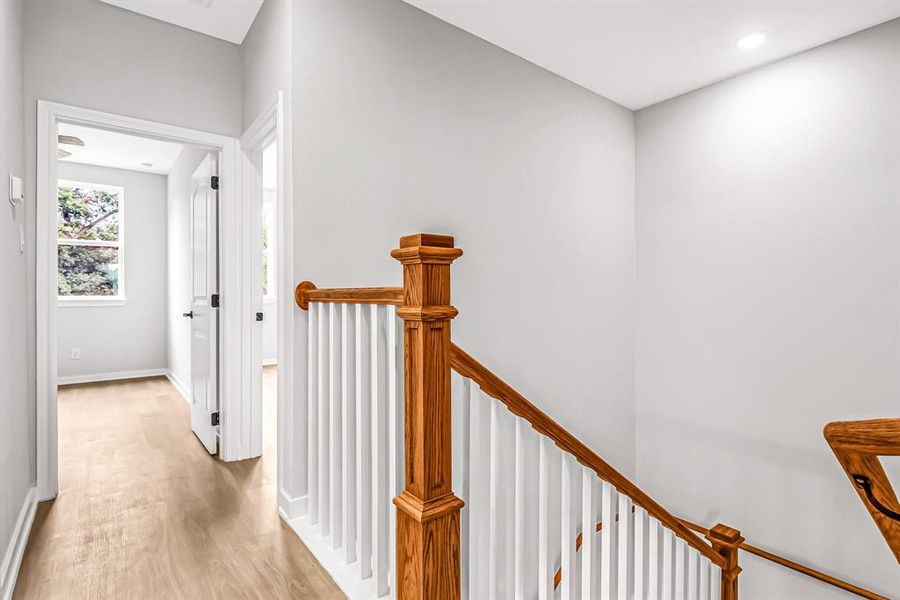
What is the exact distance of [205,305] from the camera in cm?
306

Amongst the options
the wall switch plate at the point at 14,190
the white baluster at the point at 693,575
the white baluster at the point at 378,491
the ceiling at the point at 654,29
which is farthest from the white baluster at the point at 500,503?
the ceiling at the point at 654,29

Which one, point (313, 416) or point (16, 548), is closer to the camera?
point (16, 548)

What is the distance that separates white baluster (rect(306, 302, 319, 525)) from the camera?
1960 mm

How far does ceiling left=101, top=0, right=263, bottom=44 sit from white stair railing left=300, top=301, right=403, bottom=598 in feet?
5.50

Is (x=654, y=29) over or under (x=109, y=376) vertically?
over

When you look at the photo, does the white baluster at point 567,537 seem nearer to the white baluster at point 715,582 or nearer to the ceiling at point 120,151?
the white baluster at point 715,582

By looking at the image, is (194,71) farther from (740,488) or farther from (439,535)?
(740,488)

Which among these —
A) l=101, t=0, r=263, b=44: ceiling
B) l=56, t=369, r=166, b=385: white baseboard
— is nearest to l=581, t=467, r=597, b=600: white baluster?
l=101, t=0, r=263, b=44: ceiling

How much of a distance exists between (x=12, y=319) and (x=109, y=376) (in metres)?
4.15

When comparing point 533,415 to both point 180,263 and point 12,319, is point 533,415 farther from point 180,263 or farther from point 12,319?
point 180,263

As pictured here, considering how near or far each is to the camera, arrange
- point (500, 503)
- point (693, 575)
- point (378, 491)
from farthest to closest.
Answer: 1. point (500, 503)
2. point (693, 575)
3. point (378, 491)

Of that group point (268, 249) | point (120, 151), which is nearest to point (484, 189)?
point (120, 151)

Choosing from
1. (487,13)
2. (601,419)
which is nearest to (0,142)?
A: (487,13)

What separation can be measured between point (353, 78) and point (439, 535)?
2.03 metres
